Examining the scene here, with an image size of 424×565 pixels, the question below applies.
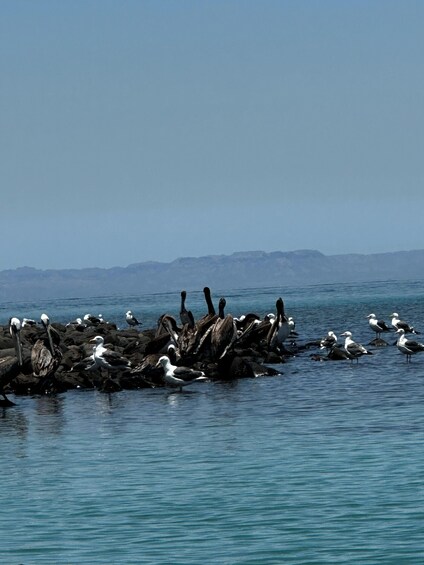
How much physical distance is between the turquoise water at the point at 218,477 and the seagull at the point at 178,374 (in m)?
0.79

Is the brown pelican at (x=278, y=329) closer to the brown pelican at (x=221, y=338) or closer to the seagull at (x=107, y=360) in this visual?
the brown pelican at (x=221, y=338)

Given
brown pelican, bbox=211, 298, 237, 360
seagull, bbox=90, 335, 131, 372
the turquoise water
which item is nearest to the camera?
the turquoise water

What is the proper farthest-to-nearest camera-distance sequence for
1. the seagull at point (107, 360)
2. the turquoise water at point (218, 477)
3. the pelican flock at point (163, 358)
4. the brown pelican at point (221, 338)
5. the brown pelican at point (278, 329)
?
the brown pelican at point (278, 329)
the brown pelican at point (221, 338)
the seagull at point (107, 360)
the pelican flock at point (163, 358)
the turquoise water at point (218, 477)

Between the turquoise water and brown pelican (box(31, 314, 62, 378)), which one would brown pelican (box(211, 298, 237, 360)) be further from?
brown pelican (box(31, 314, 62, 378))

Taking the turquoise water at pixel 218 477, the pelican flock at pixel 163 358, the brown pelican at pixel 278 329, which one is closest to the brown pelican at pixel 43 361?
the pelican flock at pixel 163 358

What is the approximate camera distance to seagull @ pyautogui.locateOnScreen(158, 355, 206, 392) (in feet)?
113

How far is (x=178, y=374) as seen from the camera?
34.4m

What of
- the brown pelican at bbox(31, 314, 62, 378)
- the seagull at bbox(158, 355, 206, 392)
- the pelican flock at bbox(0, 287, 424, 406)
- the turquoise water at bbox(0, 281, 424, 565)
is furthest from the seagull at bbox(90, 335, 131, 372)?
the turquoise water at bbox(0, 281, 424, 565)

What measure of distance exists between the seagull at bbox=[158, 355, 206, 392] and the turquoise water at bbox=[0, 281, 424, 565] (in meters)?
0.79

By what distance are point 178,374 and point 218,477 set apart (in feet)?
45.2

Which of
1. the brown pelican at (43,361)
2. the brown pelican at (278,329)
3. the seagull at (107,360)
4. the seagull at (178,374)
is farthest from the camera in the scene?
the brown pelican at (278,329)

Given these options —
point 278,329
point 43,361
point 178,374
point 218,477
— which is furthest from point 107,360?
point 218,477

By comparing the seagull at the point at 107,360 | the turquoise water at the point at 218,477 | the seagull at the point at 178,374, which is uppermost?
the seagull at the point at 107,360

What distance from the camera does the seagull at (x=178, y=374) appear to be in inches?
1351
